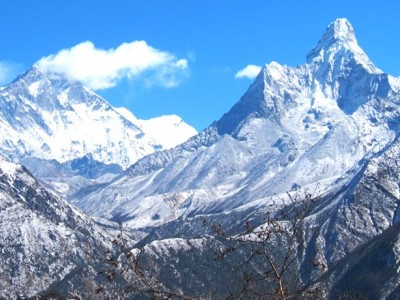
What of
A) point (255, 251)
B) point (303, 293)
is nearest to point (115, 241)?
point (255, 251)

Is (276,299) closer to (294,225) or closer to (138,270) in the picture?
(294,225)

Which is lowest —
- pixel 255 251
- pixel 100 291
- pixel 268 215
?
pixel 100 291

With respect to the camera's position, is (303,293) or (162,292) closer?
(162,292)

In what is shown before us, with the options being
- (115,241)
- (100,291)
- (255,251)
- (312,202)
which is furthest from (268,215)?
(100,291)

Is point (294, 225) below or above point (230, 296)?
above

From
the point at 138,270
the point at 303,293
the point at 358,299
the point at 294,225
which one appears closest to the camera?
the point at 138,270

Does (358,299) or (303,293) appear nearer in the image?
(303,293)

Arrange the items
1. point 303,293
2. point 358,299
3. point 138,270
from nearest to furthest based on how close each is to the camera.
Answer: point 138,270 → point 303,293 → point 358,299

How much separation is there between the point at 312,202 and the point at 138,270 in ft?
22.0

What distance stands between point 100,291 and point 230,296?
13.2 feet

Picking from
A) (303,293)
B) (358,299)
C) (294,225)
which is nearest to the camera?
(294,225)

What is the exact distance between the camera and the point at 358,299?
29516 mm

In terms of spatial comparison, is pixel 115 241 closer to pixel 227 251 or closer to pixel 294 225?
pixel 227 251

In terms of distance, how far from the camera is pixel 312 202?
2638 centimetres
